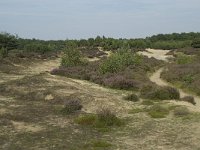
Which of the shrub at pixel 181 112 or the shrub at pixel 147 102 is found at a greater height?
the shrub at pixel 181 112

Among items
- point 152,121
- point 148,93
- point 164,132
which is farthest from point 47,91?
point 164,132

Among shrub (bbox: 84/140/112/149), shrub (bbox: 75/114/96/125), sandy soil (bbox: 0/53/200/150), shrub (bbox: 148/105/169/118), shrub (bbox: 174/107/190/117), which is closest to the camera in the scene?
shrub (bbox: 84/140/112/149)

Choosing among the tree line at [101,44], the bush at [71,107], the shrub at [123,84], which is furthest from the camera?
the tree line at [101,44]

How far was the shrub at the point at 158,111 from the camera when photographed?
2336cm

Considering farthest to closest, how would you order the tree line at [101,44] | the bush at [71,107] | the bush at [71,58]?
the tree line at [101,44], the bush at [71,58], the bush at [71,107]

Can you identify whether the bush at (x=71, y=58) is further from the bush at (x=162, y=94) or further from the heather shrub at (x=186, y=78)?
the bush at (x=162, y=94)

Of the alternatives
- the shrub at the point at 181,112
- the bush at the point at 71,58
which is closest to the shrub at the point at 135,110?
the shrub at the point at 181,112

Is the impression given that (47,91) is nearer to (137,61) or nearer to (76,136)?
(76,136)

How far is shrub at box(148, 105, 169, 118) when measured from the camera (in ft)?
76.6

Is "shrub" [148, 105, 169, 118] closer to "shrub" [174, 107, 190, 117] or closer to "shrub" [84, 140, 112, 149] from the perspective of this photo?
"shrub" [174, 107, 190, 117]

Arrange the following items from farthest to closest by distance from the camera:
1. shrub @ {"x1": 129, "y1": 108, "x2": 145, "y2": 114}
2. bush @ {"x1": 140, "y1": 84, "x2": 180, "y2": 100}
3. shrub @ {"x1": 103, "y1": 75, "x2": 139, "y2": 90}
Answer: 1. shrub @ {"x1": 103, "y1": 75, "x2": 139, "y2": 90}
2. bush @ {"x1": 140, "y1": 84, "x2": 180, "y2": 100}
3. shrub @ {"x1": 129, "y1": 108, "x2": 145, "y2": 114}

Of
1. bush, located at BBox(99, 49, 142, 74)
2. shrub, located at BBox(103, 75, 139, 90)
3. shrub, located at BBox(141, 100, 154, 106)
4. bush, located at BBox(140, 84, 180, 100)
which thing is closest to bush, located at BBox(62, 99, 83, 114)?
shrub, located at BBox(141, 100, 154, 106)

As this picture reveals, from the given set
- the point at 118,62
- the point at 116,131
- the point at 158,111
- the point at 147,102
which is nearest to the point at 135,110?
the point at 158,111

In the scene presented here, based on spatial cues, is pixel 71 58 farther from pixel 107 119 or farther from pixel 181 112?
pixel 107 119
